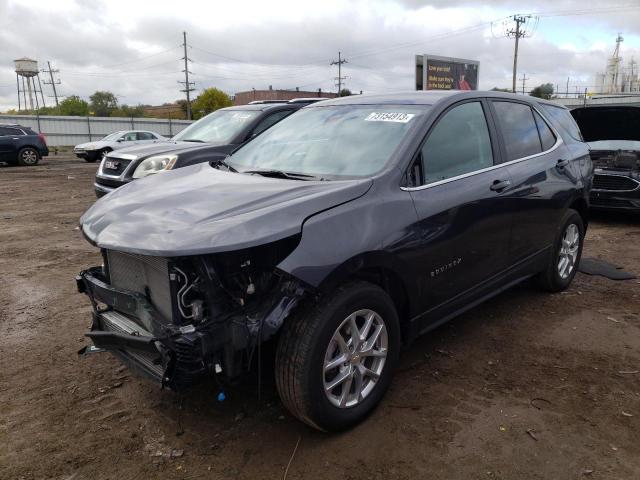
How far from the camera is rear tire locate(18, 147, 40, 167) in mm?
20375

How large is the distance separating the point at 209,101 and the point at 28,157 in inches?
2671

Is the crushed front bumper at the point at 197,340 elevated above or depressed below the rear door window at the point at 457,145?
below

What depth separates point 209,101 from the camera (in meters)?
85.3

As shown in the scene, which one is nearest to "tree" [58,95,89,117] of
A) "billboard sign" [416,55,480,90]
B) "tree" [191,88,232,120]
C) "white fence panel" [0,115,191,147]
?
"tree" [191,88,232,120]

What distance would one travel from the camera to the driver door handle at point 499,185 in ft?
11.9

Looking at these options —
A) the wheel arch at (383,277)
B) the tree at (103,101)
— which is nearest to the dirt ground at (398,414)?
the wheel arch at (383,277)

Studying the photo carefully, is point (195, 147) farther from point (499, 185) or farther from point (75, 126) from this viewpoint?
point (75, 126)

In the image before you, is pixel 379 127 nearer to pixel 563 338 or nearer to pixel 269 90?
pixel 563 338

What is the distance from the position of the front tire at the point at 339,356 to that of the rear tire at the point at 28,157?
70.4 ft

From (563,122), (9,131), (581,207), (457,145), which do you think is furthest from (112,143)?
(457,145)

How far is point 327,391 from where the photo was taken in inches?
105

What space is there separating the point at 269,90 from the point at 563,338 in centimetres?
8491

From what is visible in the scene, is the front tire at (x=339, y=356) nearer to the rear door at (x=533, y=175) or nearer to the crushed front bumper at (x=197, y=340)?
the crushed front bumper at (x=197, y=340)

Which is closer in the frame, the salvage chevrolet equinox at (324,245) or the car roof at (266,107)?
the salvage chevrolet equinox at (324,245)
